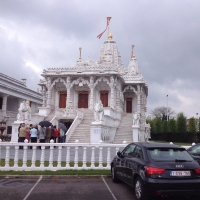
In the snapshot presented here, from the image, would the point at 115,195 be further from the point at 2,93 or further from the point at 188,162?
the point at 2,93

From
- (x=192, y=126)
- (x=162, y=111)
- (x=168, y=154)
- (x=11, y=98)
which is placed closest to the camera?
(x=168, y=154)

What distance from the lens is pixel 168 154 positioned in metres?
7.32

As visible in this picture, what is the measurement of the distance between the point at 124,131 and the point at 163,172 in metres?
23.8

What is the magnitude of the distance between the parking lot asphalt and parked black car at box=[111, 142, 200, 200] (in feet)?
2.51

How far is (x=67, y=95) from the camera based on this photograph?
110ft

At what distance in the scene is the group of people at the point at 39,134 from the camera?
718 inches

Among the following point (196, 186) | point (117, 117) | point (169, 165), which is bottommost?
point (196, 186)

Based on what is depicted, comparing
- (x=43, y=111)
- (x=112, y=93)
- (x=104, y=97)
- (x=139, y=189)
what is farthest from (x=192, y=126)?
(x=139, y=189)

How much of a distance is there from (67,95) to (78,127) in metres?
7.59

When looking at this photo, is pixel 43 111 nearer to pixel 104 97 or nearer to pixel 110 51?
pixel 104 97

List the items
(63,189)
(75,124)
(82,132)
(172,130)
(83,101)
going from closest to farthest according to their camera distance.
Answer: (63,189), (82,132), (75,124), (83,101), (172,130)

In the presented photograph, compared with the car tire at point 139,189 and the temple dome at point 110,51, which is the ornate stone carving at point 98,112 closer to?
the car tire at point 139,189

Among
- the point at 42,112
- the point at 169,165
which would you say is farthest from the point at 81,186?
the point at 42,112

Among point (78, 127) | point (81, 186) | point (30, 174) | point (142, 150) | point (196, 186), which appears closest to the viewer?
point (196, 186)
